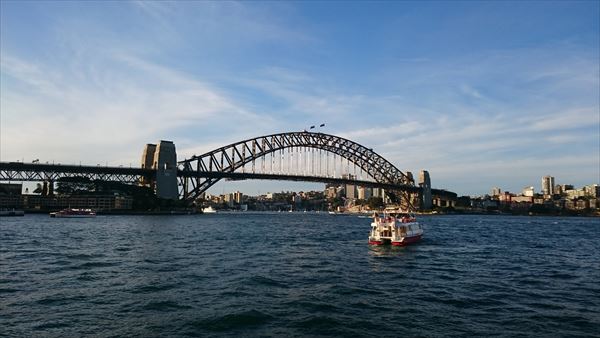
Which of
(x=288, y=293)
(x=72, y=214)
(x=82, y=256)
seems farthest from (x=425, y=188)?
(x=288, y=293)

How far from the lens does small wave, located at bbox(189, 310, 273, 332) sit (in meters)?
12.0

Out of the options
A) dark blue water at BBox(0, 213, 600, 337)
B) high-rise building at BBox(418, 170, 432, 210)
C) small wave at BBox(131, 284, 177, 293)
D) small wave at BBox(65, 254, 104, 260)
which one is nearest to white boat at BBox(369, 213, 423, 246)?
dark blue water at BBox(0, 213, 600, 337)

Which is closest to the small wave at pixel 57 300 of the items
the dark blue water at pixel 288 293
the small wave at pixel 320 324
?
the dark blue water at pixel 288 293

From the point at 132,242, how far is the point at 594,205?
648 ft

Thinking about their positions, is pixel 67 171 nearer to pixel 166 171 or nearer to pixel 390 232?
pixel 166 171

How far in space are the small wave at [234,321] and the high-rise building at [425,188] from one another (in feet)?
484

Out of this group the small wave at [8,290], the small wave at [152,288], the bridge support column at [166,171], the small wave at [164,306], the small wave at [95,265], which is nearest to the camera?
the small wave at [164,306]

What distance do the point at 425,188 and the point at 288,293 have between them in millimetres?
Answer: 146093

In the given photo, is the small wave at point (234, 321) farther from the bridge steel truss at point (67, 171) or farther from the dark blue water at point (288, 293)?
the bridge steel truss at point (67, 171)

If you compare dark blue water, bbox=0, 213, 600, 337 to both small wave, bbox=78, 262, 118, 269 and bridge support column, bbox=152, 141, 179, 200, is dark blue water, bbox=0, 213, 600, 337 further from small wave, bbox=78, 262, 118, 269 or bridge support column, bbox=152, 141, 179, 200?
bridge support column, bbox=152, 141, 179, 200

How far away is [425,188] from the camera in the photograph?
156000 mm

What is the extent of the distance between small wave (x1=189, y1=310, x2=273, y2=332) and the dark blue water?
2.2 inches

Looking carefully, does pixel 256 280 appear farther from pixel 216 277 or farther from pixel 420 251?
pixel 420 251

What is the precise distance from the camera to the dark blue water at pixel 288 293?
12188 millimetres
